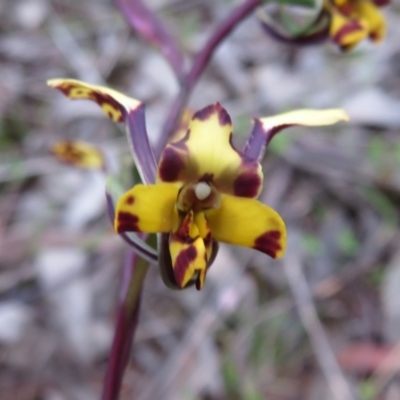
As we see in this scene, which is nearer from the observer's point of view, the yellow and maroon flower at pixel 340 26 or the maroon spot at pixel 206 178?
the maroon spot at pixel 206 178

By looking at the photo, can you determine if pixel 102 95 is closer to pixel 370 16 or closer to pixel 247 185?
pixel 247 185

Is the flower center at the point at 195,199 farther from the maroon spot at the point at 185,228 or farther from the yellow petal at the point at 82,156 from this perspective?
the yellow petal at the point at 82,156

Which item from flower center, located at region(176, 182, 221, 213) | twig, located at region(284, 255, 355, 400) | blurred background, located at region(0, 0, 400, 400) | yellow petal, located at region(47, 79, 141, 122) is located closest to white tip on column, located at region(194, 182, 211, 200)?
flower center, located at region(176, 182, 221, 213)

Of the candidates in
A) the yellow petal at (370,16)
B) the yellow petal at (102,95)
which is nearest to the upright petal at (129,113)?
the yellow petal at (102,95)

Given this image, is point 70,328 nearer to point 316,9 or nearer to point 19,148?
point 19,148

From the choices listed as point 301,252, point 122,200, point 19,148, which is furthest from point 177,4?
point 122,200

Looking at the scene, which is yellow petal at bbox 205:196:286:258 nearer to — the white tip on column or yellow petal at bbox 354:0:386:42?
the white tip on column

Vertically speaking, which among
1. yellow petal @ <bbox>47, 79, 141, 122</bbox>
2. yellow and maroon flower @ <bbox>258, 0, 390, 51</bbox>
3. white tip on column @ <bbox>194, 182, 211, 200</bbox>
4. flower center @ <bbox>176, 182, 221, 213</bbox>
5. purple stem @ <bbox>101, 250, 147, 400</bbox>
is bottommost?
purple stem @ <bbox>101, 250, 147, 400</bbox>
